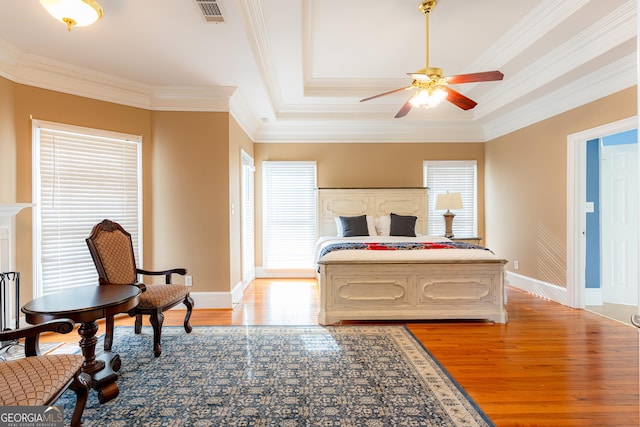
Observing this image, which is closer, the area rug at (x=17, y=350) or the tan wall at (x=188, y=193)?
the area rug at (x=17, y=350)

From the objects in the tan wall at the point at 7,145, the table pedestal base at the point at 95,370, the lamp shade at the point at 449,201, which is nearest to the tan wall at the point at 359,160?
the lamp shade at the point at 449,201

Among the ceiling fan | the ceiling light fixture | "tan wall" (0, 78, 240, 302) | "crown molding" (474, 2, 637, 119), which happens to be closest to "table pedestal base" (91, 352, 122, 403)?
"tan wall" (0, 78, 240, 302)

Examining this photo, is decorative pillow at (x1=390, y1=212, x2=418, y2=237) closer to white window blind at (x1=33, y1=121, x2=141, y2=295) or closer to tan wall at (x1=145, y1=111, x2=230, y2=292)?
tan wall at (x1=145, y1=111, x2=230, y2=292)

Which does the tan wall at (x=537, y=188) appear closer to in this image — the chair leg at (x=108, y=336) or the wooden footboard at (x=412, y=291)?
the wooden footboard at (x=412, y=291)

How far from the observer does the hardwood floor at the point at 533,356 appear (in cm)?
194

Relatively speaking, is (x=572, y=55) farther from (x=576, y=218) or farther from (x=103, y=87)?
(x=103, y=87)

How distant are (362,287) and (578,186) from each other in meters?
2.92

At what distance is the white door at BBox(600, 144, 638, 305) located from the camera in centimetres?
402

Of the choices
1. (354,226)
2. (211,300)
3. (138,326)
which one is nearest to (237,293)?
(211,300)

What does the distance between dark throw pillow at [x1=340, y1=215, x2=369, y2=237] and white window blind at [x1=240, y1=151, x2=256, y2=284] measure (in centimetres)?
152

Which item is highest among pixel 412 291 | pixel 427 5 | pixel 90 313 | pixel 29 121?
pixel 427 5

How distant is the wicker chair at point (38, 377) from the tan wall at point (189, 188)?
85.1 inches

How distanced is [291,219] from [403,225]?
6.41 feet

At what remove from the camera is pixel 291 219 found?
18.9ft
